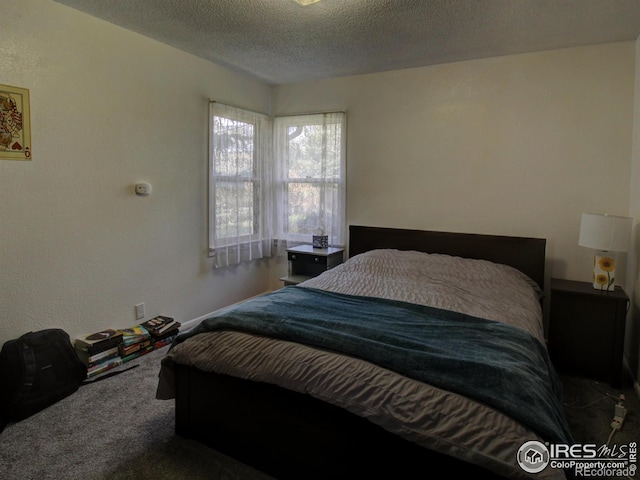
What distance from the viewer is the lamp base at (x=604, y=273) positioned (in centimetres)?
269

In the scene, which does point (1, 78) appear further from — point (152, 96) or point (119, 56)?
point (152, 96)

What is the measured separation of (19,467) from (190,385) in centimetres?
83

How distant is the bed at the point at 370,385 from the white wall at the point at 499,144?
1082 mm

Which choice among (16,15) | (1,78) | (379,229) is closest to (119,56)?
(16,15)

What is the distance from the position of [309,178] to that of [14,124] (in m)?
2.56

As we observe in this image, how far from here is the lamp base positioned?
8.83 ft

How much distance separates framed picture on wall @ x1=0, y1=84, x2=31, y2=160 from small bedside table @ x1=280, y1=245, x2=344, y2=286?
2.36 meters

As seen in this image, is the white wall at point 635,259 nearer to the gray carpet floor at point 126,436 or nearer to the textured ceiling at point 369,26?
the gray carpet floor at point 126,436

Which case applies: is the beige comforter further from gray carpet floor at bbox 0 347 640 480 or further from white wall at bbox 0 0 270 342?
white wall at bbox 0 0 270 342

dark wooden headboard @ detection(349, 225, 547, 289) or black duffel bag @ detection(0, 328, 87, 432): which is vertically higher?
dark wooden headboard @ detection(349, 225, 547, 289)

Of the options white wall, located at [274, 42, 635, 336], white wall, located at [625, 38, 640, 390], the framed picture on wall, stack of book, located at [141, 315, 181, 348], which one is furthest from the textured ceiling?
stack of book, located at [141, 315, 181, 348]

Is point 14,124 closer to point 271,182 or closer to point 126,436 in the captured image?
point 126,436

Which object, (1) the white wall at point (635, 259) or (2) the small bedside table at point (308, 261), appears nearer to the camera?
(1) the white wall at point (635, 259)

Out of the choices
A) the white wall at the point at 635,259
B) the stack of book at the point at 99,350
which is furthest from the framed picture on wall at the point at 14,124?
the white wall at the point at 635,259
